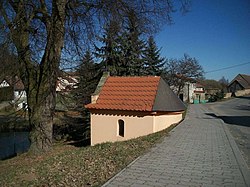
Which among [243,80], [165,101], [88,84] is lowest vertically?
[165,101]

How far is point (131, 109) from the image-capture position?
1457 centimetres

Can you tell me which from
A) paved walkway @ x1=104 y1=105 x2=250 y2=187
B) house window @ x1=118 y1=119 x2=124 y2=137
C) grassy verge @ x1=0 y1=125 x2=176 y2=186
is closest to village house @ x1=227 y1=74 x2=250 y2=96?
house window @ x1=118 y1=119 x2=124 y2=137

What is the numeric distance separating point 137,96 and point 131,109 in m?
1.38

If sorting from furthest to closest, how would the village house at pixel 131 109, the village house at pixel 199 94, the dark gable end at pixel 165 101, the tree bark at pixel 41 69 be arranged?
the village house at pixel 199 94 → the dark gable end at pixel 165 101 → the village house at pixel 131 109 → the tree bark at pixel 41 69

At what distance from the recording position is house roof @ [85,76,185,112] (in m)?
14.9

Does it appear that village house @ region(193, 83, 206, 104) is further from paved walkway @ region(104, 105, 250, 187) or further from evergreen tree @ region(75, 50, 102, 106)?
paved walkway @ region(104, 105, 250, 187)

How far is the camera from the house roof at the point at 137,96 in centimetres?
1486

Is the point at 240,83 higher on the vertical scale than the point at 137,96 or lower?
higher

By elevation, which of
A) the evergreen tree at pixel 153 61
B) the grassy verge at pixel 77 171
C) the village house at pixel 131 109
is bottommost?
the grassy verge at pixel 77 171

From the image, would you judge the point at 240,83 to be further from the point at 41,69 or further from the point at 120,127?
the point at 41,69

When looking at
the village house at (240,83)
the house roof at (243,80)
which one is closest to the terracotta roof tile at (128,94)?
the village house at (240,83)

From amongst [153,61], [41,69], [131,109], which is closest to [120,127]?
[131,109]

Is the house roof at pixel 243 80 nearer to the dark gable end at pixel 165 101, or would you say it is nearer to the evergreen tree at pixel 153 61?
the evergreen tree at pixel 153 61

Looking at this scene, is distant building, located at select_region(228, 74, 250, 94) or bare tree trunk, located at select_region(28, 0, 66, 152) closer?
bare tree trunk, located at select_region(28, 0, 66, 152)
